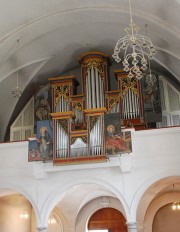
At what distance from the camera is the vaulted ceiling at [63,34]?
13195mm

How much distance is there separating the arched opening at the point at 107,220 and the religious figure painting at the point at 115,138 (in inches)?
248

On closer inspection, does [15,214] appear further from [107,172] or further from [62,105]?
[107,172]

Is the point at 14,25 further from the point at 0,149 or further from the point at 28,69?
the point at 0,149

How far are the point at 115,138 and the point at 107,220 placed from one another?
21.7 feet

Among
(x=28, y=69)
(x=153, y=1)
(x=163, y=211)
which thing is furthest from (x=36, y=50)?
(x=163, y=211)

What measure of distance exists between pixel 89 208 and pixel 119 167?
5460 millimetres

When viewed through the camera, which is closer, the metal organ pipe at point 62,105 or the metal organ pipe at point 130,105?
the metal organ pipe at point 130,105

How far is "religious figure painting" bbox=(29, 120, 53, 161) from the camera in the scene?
1238 centimetres

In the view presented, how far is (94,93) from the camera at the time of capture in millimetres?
15617

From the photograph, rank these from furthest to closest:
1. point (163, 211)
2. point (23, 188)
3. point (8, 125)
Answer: point (8, 125) < point (163, 211) < point (23, 188)

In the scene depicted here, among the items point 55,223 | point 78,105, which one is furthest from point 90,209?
point 78,105

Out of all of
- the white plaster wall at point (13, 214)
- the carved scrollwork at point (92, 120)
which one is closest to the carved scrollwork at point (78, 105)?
the carved scrollwork at point (92, 120)

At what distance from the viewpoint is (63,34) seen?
15.7 m

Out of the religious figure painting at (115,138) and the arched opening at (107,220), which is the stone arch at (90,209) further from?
the religious figure painting at (115,138)
